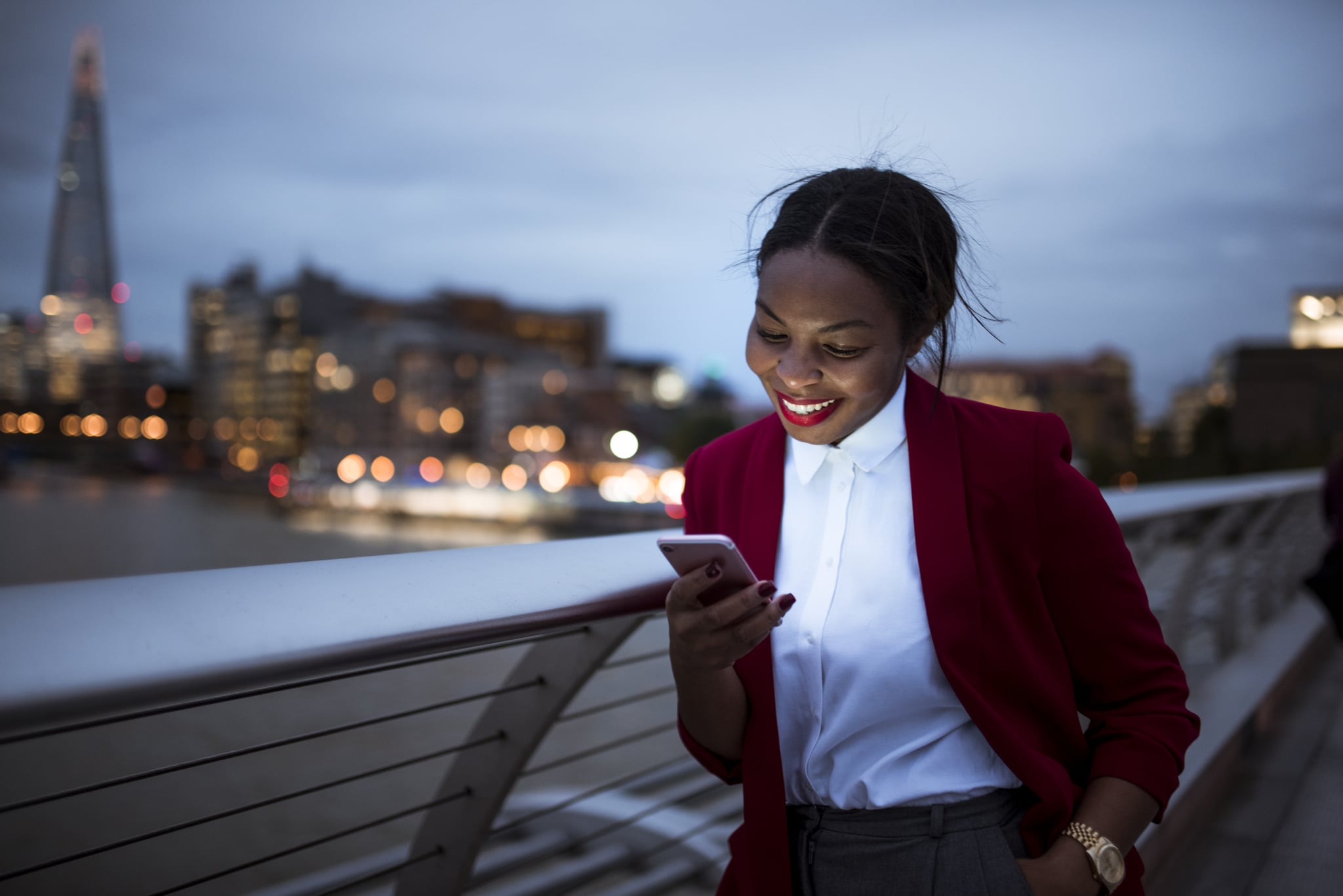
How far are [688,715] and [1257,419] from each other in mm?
52966

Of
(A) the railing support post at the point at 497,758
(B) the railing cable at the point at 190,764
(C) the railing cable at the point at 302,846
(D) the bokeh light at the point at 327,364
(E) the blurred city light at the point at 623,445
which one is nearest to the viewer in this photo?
(B) the railing cable at the point at 190,764

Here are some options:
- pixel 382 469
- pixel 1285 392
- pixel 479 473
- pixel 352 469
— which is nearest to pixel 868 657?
pixel 1285 392

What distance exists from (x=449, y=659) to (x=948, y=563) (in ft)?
8.06

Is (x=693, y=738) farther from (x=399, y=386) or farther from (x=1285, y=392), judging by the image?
(x=399, y=386)

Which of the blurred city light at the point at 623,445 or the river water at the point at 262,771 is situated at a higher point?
the river water at the point at 262,771

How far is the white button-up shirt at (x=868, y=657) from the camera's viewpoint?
1087 millimetres

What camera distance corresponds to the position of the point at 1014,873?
106cm

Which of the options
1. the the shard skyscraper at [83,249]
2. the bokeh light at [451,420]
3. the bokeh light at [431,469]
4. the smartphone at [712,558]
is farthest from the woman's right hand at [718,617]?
the bokeh light at [451,420]

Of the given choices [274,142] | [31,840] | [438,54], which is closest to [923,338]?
[31,840]

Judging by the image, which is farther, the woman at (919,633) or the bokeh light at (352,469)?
the bokeh light at (352,469)

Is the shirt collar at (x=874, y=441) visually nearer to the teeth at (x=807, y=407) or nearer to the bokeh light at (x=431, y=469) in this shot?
the teeth at (x=807, y=407)

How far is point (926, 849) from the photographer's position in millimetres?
1089

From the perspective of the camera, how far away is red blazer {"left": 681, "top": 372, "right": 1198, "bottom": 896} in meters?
1.07

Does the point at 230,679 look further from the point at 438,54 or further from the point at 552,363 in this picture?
the point at 438,54
